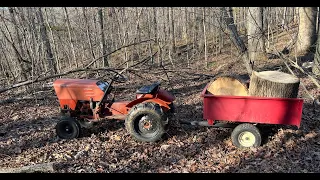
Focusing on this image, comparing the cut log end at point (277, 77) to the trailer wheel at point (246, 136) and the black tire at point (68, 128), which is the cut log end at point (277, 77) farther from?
the black tire at point (68, 128)

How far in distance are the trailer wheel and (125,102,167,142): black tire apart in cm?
131

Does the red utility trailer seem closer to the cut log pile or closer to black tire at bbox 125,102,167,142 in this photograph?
the cut log pile

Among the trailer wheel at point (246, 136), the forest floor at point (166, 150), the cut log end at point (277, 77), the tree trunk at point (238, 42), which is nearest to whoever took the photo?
the forest floor at point (166, 150)

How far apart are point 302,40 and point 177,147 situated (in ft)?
32.6

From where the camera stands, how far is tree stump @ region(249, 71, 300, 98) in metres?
5.00

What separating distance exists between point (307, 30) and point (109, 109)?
405 inches

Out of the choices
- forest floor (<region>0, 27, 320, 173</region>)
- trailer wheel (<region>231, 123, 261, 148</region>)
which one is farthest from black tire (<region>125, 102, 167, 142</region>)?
trailer wheel (<region>231, 123, 261, 148</region>)

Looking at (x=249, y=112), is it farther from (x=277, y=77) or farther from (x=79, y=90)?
(x=79, y=90)

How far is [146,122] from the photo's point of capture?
5.42m

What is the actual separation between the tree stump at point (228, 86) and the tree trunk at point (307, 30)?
772 centimetres

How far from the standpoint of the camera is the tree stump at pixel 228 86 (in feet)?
19.2

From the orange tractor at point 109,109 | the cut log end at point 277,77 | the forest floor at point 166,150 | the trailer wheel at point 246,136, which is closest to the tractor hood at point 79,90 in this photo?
the orange tractor at point 109,109
